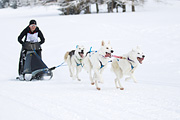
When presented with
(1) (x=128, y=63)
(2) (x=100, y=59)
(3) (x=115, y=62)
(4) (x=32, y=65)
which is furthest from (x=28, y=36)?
(1) (x=128, y=63)

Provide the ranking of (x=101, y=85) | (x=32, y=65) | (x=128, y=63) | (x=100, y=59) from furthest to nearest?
(x=32, y=65) < (x=101, y=85) < (x=100, y=59) < (x=128, y=63)

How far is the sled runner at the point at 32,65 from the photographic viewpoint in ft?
22.9

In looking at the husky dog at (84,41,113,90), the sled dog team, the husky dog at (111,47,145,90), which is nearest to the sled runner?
the sled dog team

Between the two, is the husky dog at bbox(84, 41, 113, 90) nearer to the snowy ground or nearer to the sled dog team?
the sled dog team

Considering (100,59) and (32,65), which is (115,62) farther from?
(32,65)

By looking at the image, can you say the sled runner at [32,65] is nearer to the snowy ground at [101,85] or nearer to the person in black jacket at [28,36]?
the person in black jacket at [28,36]

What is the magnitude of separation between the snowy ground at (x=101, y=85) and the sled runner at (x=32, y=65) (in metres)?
0.43

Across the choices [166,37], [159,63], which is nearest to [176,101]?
[159,63]

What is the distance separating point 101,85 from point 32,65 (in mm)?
2234

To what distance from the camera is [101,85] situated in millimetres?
6254

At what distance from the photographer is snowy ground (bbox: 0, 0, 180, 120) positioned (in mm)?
3684

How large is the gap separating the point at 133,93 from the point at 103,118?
1.81 meters

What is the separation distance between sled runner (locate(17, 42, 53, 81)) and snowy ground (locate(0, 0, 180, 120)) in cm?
43

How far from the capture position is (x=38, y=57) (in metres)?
7.11
